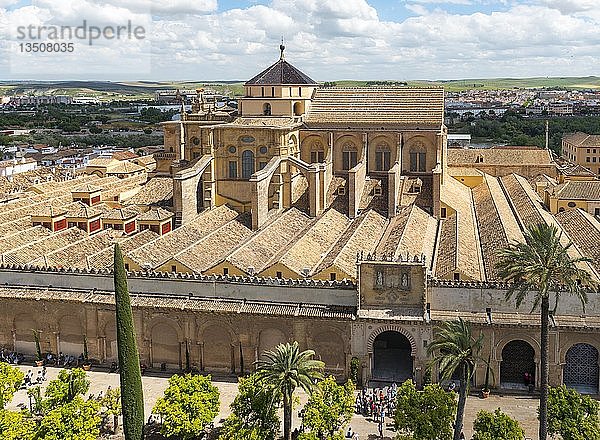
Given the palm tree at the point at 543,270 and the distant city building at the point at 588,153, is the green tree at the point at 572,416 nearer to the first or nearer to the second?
the palm tree at the point at 543,270

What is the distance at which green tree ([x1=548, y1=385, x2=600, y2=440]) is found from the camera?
22281mm

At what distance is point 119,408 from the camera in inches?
1028

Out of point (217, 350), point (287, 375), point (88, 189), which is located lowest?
point (217, 350)

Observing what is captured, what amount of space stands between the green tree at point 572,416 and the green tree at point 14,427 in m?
17.6

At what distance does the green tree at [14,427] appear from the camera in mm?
22797

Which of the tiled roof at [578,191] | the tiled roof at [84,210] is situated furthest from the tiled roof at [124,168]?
the tiled roof at [578,191]

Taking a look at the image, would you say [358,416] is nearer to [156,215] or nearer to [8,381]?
[8,381]

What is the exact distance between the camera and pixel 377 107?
4981 centimetres

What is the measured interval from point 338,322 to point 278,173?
52.6ft

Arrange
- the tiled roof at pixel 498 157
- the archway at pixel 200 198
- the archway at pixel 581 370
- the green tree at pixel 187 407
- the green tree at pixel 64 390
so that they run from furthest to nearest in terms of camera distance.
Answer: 1. the tiled roof at pixel 498 157
2. the archway at pixel 200 198
3. the archway at pixel 581 370
4. the green tree at pixel 64 390
5. the green tree at pixel 187 407

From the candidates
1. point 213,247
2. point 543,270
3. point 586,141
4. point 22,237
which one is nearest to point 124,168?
point 22,237

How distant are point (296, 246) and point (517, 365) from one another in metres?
12.3

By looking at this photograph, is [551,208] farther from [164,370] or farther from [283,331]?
[164,370]

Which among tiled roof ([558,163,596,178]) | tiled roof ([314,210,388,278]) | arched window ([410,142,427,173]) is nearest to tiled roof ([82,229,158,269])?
tiled roof ([314,210,388,278])
